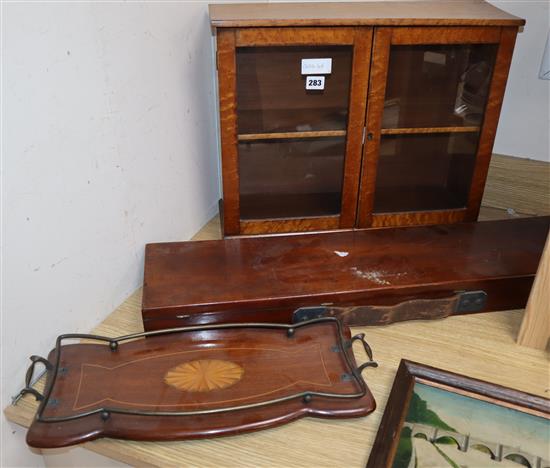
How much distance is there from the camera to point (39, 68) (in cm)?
81

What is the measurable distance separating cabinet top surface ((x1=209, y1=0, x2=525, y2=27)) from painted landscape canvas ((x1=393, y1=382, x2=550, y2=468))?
710 mm

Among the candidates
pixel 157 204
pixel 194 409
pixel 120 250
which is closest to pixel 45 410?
pixel 194 409

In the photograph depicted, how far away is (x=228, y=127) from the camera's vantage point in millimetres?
1139

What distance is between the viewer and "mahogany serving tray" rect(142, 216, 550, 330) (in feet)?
3.23

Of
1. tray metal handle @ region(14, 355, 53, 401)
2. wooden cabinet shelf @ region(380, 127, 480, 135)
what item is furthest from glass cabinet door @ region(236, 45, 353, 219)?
tray metal handle @ region(14, 355, 53, 401)

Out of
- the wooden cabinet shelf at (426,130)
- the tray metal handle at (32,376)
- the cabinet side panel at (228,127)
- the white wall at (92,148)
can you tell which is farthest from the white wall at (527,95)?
the tray metal handle at (32,376)

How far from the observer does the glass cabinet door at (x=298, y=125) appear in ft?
3.59

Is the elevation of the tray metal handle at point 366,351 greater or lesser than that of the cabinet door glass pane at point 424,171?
lesser

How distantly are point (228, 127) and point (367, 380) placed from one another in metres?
0.59

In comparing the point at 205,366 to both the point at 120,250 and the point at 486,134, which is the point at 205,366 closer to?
the point at 120,250

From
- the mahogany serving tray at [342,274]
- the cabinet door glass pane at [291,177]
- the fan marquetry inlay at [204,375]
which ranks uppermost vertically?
the cabinet door glass pane at [291,177]

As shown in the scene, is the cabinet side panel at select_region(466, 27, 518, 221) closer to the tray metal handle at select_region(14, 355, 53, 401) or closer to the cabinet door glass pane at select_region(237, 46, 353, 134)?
the cabinet door glass pane at select_region(237, 46, 353, 134)

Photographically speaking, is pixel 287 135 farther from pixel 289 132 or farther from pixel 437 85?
pixel 437 85

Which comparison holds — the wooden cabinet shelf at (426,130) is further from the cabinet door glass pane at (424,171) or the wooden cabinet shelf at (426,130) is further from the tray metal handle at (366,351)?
the tray metal handle at (366,351)
